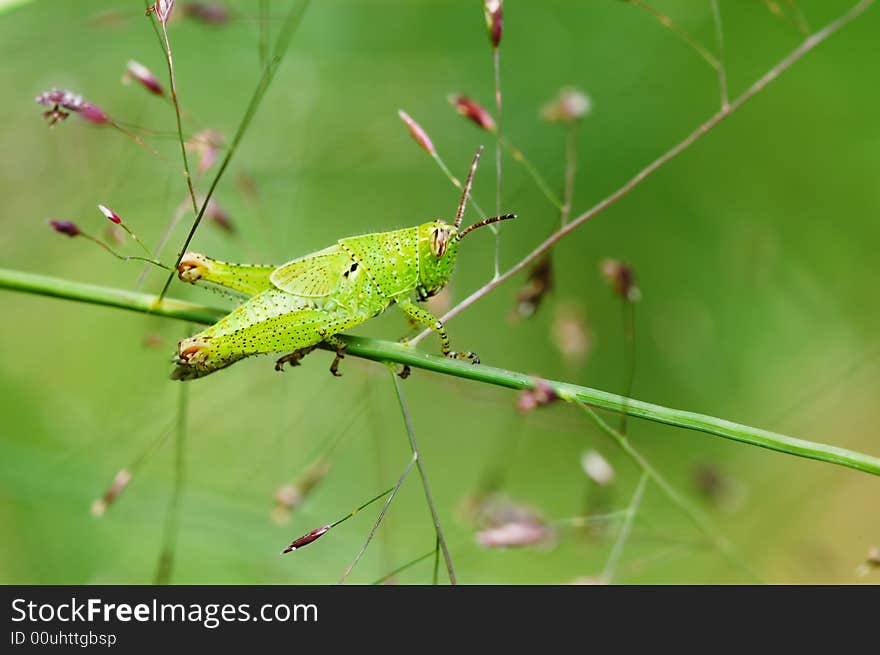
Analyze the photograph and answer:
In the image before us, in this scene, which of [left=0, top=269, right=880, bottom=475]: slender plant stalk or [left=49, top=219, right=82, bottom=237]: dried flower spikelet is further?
[left=49, top=219, right=82, bottom=237]: dried flower spikelet

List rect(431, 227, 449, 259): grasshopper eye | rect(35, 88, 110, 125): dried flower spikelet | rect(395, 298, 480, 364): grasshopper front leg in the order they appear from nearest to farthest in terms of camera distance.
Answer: rect(35, 88, 110, 125): dried flower spikelet
rect(395, 298, 480, 364): grasshopper front leg
rect(431, 227, 449, 259): grasshopper eye

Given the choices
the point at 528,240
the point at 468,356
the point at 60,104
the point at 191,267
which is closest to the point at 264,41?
the point at 60,104

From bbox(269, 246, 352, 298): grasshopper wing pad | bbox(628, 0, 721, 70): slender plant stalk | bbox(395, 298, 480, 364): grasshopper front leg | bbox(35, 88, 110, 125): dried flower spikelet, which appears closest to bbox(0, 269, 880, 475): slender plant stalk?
bbox(395, 298, 480, 364): grasshopper front leg

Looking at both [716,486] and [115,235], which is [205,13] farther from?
[716,486]

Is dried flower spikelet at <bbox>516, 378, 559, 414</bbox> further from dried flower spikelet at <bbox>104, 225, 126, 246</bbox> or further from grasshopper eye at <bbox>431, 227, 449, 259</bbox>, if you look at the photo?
dried flower spikelet at <bbox>104, 225, 126, 246</bbox>

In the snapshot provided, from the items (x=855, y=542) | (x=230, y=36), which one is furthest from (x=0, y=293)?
(x=855, y=542)

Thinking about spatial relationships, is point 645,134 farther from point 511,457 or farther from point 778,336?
point 511,457
